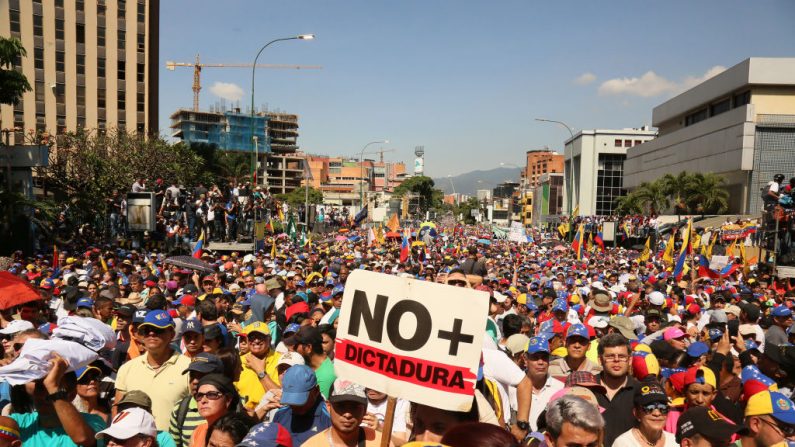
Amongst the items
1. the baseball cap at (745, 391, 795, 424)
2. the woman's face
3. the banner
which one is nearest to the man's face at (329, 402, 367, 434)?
the woman's face

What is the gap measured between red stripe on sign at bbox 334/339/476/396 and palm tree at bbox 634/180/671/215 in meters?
51.4

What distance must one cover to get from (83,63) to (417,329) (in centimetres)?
7704

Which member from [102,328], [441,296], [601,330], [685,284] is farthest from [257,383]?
[685,284]

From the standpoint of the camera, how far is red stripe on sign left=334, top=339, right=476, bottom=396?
302 centimetres

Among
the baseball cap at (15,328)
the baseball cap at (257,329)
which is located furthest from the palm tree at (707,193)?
the baseball cap at (15,328)

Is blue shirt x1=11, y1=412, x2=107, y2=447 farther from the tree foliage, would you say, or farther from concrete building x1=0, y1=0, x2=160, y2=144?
concrete building x1=0, y1=0, x2=160, y2=144

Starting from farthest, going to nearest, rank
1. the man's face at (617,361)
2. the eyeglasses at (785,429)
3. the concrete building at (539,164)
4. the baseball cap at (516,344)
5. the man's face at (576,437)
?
1. the concrete building at (539,164)
2. the baseball cap at (516,344)
3. the man's face at (617,361)
4. the eyeglasses at (785,429)
5. the man's face at (576,437)

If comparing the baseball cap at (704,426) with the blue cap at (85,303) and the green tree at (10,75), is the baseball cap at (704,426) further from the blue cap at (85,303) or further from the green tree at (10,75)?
the green tree at (10,75)

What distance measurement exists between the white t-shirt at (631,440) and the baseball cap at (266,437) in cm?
193

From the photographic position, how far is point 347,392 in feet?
10.9

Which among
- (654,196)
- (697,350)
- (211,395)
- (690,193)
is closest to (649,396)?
(697,350)

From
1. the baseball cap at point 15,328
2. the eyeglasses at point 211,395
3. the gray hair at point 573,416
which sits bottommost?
the eyeglasses at point 211,395

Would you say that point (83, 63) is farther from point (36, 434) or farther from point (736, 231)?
point (36, 434)

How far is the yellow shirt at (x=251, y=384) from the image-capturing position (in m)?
4.68
